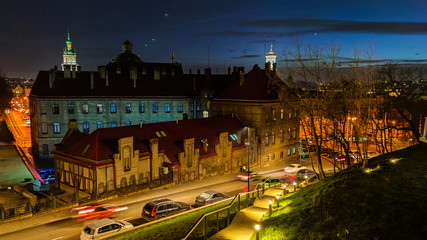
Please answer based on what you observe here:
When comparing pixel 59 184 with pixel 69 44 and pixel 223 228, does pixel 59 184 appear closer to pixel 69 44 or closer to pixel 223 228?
pixel 223 228

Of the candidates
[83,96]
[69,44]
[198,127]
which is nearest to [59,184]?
[198,127]

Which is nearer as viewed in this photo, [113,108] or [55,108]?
[55,108]

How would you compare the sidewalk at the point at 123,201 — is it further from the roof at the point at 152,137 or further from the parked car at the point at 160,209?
the parked car at the point at 160,209

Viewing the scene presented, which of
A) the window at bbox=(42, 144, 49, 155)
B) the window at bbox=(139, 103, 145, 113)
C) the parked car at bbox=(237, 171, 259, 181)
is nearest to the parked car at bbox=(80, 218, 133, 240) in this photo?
the parked car at bbox=(237, 171, 259, 181)

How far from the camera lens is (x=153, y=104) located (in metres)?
58.9

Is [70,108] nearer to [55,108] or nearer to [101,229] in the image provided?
[55,108]

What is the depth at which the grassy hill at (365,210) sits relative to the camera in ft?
39.9

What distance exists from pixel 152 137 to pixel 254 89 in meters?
21.1

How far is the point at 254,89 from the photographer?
52.2 m

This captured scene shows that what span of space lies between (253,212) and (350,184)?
19.2 ft

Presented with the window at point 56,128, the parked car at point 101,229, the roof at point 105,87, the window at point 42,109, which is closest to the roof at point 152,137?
the parked car at point 101,229

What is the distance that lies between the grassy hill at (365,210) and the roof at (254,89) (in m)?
32.5

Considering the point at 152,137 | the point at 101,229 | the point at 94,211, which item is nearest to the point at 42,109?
the point at 152,137

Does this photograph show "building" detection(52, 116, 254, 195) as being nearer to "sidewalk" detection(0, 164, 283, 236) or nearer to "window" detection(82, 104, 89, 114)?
"sidewalk" detection(0, 164, 283, 236)
